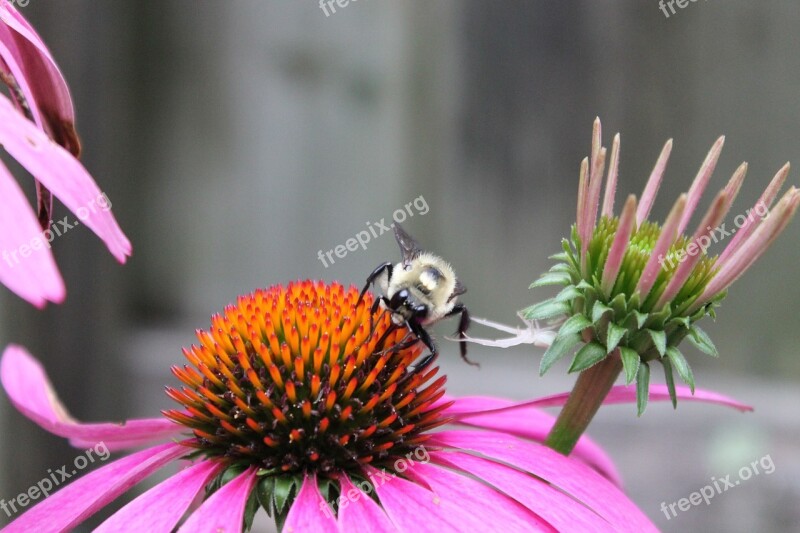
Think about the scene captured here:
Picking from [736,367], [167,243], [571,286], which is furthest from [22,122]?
[167,243]

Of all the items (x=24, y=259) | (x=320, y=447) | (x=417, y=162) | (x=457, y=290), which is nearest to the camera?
(x=24, y=259)

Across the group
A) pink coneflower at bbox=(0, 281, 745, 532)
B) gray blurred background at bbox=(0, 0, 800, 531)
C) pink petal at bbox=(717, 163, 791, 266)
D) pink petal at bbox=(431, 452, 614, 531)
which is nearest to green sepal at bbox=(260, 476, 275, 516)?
pink coneflower at bbox=(0, 281, 745, 532)

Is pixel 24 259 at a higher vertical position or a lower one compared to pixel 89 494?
higher

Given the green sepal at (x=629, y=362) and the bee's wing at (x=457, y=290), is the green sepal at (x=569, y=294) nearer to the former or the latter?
the green sepal at (x=629, y=362)

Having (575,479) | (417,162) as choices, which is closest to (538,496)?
(575,479)

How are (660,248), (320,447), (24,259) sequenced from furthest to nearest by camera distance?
(320,447)
(660,248)
(24,259)

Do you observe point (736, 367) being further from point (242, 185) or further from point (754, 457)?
point (242, 185)

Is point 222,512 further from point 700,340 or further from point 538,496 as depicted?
point 700,340
